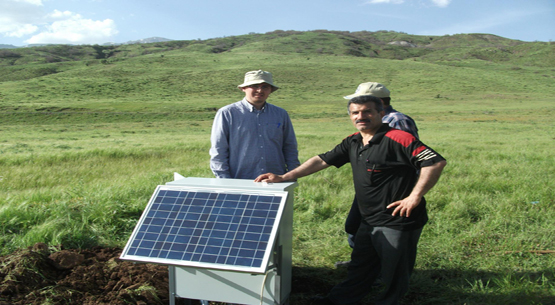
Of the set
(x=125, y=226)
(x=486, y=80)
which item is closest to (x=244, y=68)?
(x=486, y=80)

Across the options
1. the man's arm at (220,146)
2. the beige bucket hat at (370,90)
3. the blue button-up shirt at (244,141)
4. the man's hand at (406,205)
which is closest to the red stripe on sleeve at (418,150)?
the man's hand at (406,205)

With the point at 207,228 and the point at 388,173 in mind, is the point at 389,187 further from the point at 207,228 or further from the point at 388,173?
the point at 207,228

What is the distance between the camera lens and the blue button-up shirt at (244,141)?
15.5ft

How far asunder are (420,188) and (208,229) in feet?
5.65

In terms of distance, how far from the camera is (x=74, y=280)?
13.1 ft

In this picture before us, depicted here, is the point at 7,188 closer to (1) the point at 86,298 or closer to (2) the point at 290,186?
(1) the point at 86,298

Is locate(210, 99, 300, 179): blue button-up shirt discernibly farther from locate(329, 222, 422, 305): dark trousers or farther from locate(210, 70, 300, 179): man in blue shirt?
locate(329, 222, 422, 305): dark trousers

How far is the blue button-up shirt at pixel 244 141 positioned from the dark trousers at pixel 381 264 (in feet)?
4.55

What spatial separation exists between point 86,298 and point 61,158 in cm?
939

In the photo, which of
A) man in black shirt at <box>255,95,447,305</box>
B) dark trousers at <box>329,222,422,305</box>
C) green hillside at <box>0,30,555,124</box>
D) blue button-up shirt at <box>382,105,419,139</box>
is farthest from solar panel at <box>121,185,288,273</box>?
green hillside at <box>0,30,555,124</box>

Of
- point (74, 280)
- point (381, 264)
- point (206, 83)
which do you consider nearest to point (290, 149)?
point (381, 264)

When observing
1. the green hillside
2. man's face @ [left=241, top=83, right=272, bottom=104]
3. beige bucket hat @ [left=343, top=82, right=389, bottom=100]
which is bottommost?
the green hillside

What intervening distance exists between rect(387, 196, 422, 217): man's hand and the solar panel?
0.97 metres

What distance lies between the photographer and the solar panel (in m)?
3.00
